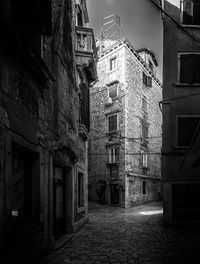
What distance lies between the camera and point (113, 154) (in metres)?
26.6

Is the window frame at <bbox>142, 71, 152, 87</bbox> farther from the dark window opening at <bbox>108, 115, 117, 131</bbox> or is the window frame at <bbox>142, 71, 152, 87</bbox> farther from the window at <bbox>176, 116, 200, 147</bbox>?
the window at <bbox>176, 116, 200, 147</bbox>

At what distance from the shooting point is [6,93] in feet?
16.7

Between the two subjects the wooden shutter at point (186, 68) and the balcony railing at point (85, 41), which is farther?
the wooden shutter at point (186, 68)

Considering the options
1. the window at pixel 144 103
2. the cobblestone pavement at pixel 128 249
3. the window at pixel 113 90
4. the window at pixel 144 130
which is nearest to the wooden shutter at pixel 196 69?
the cobblestone pavement at pixel 128 249

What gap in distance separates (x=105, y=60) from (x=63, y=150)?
20568 millimetres

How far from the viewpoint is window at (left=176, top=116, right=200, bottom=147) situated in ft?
47.1

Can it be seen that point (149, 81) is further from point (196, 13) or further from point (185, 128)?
point (185, 128)

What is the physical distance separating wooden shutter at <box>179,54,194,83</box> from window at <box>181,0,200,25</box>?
1.77 m

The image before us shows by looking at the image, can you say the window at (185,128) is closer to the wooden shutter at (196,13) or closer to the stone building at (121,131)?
the wooden shutter at (196,13)

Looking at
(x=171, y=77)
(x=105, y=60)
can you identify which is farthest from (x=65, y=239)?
(x=105, y=60)

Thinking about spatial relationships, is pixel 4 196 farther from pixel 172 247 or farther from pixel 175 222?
pixel 175 222

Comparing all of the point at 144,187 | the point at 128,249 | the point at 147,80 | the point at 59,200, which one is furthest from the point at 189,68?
the point at 147,80

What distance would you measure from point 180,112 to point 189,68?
2.15 metres

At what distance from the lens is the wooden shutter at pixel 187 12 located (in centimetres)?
1525
